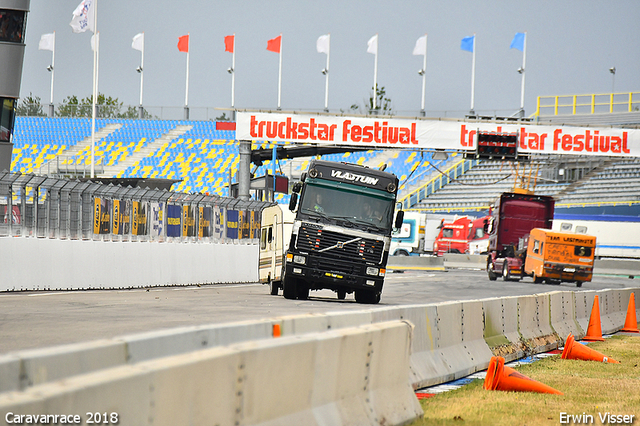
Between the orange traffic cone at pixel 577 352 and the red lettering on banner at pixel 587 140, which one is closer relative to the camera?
the orange traffic cone at pixel 577 352

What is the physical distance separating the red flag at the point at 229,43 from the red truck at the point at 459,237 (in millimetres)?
21321

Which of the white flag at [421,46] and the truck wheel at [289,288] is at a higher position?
the white flag at [421,46]

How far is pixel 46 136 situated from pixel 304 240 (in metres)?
60.9

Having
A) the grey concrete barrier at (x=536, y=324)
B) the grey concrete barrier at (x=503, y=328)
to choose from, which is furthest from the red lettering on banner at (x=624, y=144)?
the grey concrete barrier at (x=503, y=328)

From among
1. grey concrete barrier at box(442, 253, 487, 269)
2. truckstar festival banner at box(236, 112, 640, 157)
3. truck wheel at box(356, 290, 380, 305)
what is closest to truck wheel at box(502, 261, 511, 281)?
truckstar festival banner at box(236, 112, 640, 157)

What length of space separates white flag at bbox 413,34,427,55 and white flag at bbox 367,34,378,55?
285 centimetres

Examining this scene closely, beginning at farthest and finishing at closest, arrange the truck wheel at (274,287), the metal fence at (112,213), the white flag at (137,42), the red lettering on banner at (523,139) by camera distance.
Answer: the white flag at (137,42)
the red lettering on banner at (523,139)
the truck wheel at (274,287)
the metal fence at (112,213)

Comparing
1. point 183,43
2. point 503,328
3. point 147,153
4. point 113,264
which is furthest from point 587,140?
point 147,153

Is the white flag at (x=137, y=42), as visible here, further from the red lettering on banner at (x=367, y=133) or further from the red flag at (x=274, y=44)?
the red lettering on banner at (x=367, y=133)

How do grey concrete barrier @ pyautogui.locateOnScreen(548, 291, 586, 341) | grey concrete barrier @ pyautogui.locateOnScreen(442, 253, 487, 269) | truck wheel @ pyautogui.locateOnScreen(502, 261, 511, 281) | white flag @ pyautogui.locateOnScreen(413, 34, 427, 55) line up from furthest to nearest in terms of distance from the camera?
1. white flag @ pyautogui.locateOnScreen(413, 34, 427, 55)
2. grey concrete barrier @ pyautogui.locateOnScreen(442, 253, 487, 269)
3. truck wheel @ pyautogui.locateOnScreen(502, 261, 511, 281)
4. grey concrete barrier @ pyautogui.locateOnScreen(548, 291, 586, 341)

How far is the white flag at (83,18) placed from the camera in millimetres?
43719

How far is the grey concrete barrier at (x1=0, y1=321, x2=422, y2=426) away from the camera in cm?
356

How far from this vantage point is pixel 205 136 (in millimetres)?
74688

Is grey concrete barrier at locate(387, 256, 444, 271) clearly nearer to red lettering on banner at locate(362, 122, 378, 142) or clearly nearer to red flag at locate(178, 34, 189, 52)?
red lettering on banner at locate(362, 122, 378, 142)
